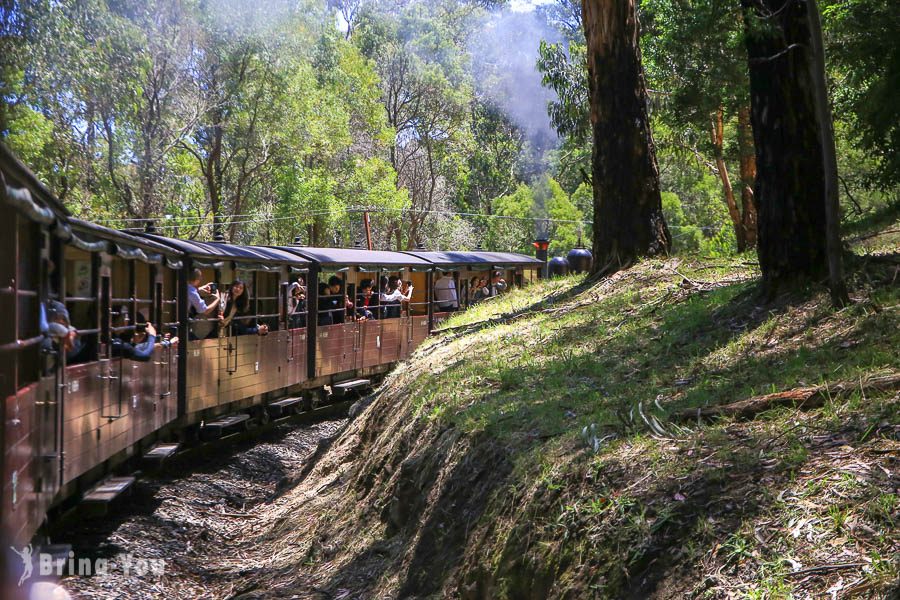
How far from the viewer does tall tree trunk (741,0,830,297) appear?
7.65m

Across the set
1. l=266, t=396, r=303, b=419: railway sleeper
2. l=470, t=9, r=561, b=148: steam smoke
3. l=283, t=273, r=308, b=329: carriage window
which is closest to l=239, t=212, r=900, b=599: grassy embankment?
l=266, t=396, r=303, b=419: railway sleeper

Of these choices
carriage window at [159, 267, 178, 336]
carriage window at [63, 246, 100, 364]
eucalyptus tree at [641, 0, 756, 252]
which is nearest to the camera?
carriage window at [63, 246, 100, 364]

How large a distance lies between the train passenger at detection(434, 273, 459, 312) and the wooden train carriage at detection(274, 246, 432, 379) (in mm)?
421

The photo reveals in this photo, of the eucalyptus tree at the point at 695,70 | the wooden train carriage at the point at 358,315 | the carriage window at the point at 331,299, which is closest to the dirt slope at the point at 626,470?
the eucalyptus tree at the point at 695,70

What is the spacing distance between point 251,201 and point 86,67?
1407 centimetres

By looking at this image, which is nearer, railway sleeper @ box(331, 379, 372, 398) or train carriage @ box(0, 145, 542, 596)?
train carriage @ box(0, 145, 542, 596)

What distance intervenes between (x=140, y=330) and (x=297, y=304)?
19.8ft

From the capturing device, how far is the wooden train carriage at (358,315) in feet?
55.1

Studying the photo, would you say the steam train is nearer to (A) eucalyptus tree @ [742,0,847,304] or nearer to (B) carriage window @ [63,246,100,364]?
(B) carriage window @ [63,246,100,364]

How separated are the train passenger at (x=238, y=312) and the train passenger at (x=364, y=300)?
4394 mm

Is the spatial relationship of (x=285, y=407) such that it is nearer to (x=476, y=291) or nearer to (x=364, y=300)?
(x=364, y=300)

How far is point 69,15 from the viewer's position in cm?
2683

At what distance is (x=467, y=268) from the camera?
23.3 meters

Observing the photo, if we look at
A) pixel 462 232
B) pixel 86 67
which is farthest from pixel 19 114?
pixel 462 232
